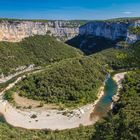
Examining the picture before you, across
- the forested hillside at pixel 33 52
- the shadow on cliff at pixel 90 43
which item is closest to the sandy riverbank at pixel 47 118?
the forested hillside at pixel 33 52

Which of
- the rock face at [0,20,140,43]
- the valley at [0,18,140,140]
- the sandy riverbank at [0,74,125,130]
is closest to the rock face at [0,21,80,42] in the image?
the rock face at [0,20,140,43]

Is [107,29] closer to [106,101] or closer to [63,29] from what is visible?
[63,29]

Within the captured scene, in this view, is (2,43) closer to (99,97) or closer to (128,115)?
(99,97)

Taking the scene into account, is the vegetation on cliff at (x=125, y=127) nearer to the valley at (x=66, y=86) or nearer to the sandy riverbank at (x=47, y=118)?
the valley at (x=66, y=86)

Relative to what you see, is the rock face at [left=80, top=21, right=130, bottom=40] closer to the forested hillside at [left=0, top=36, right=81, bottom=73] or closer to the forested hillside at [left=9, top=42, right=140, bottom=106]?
the forested hillside at [left=0, top=36, right=81, bottom=73]

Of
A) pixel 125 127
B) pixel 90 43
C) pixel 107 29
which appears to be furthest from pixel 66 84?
pixel 90 43

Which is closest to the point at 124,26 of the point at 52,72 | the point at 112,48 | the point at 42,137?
the point at 112,48
